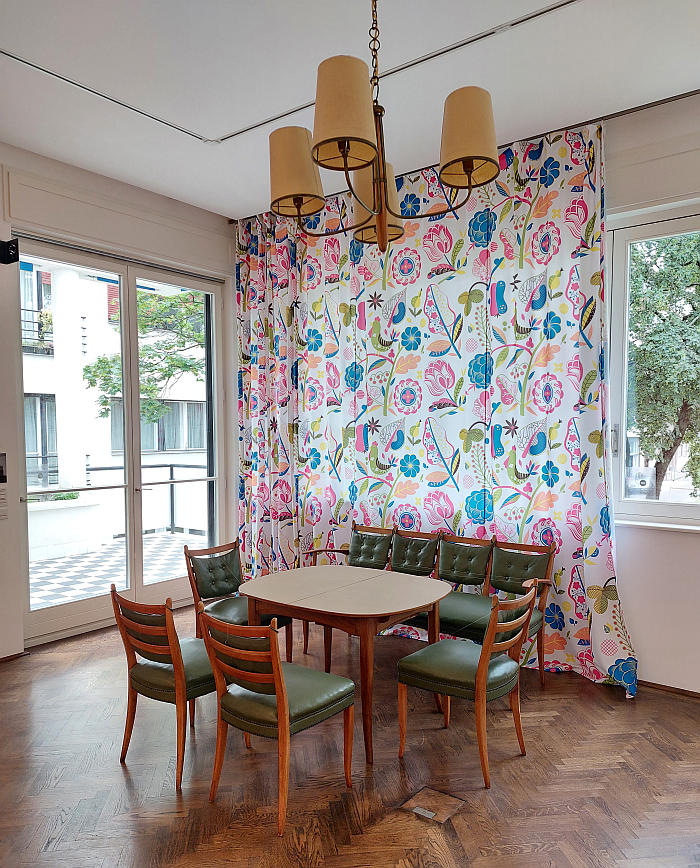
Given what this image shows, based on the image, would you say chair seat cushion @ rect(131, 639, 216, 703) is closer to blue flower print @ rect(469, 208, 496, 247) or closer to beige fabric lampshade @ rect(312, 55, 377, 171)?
beige fabric lampshade @ rect(312, 55, 377, 171)

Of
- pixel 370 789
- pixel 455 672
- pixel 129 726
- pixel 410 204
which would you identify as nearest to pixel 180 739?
pixel 129 726

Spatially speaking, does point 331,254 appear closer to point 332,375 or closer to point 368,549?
point 332,375

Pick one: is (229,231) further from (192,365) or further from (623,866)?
(623,866)

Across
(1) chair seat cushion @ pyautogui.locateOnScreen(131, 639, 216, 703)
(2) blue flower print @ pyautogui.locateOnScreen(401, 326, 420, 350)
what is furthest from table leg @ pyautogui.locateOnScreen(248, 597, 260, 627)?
(2) blue flower print @ pyautogui.locateOnScreen(401, 326, 420, 350)

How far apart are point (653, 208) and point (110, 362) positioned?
3.79 metres

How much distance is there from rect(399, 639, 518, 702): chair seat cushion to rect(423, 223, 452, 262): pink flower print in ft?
8.55

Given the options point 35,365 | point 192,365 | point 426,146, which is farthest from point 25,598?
point 426,146

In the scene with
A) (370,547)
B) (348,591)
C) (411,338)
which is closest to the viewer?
(348,591)

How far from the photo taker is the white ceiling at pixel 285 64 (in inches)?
105

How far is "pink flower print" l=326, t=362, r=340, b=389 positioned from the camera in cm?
489

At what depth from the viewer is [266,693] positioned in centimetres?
231

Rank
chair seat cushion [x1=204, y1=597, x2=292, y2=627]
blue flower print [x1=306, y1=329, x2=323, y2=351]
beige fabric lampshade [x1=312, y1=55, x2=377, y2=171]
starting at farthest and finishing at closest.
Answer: blue flower print [x1=306, y1=329, x2=323, y2=351], chair seat cushion [x1=204, y1=597, x2=292, y2=627], beige fabric lampshade [x1=312, y1=55, x2=377, y2=171]

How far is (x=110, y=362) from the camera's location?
187 inches

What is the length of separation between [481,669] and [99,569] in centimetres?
321
